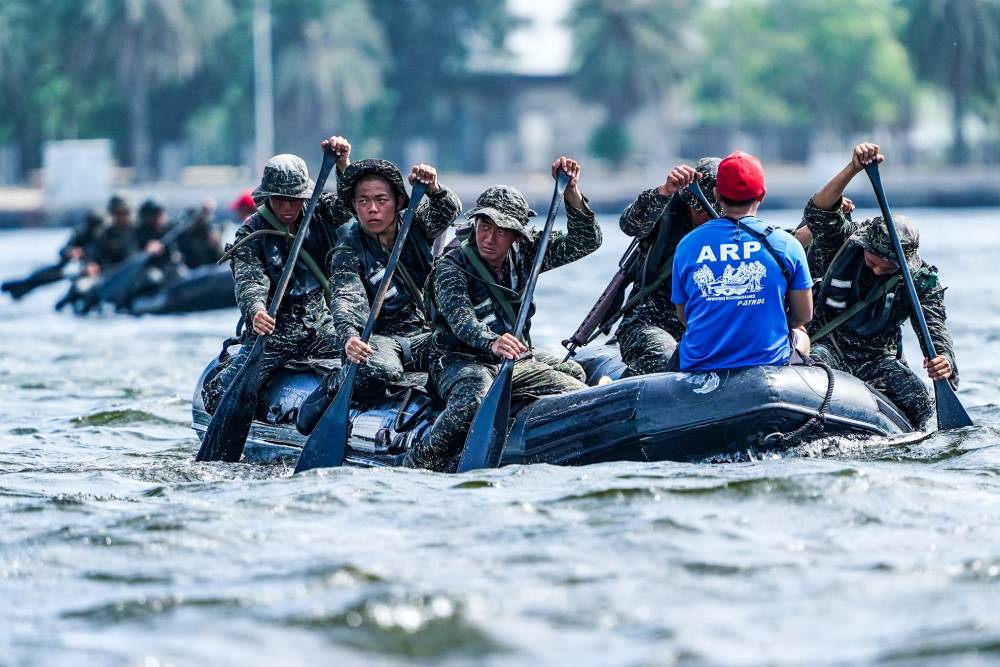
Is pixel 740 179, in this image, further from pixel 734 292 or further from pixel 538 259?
pixel 538 259

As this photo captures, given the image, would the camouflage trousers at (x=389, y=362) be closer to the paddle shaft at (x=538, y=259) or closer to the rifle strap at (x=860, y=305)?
the paddle shaft at (x=538, y=259)

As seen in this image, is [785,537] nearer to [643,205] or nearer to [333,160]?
[643,205]

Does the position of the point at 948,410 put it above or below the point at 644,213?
below

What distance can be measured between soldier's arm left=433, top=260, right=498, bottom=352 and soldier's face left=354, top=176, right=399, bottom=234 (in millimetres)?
674

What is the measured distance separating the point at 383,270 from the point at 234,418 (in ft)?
4.43

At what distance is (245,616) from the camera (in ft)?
22.8

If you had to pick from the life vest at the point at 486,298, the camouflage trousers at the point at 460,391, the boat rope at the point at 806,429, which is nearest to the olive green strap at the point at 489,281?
the life vest at the point at 486,298

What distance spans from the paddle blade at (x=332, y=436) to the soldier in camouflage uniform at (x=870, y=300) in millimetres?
2644

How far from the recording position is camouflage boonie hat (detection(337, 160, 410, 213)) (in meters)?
9.88

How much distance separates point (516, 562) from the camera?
7.58 metres

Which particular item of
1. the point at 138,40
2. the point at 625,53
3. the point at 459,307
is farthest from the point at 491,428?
the point at 625,53

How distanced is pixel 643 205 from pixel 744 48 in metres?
66.5

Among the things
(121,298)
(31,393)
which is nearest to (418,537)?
(31,393)

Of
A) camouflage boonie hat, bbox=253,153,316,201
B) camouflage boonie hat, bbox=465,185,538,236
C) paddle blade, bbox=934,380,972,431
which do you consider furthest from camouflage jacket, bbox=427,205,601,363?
paddle blade, bbox=934,380,972,431
